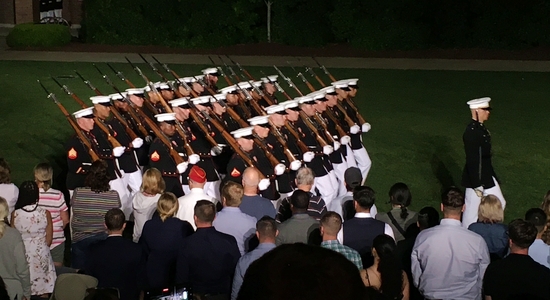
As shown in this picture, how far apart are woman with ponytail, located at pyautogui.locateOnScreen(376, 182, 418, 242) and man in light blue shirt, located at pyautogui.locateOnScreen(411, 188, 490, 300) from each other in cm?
88

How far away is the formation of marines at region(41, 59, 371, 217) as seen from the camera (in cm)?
934

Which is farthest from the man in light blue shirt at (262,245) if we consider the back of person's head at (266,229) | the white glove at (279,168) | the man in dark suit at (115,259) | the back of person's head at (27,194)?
the white glove at (279,168)

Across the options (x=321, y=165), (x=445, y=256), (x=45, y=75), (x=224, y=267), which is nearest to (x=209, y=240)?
(x=224, y=267)

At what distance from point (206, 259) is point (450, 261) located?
5.60 ft

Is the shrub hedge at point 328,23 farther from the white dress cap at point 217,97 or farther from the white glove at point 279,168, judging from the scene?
the white glove at point 279,168

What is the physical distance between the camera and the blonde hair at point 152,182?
7707 mm

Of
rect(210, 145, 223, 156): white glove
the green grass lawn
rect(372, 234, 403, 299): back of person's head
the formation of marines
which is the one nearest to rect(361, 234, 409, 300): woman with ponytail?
rect(372, 234, 403, 299): back of person's head

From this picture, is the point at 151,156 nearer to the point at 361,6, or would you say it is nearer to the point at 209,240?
the point at 209,240

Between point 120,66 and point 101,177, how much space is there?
16.5 meters

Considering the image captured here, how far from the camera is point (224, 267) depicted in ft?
19.6

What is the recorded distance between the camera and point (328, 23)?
27.8 meters

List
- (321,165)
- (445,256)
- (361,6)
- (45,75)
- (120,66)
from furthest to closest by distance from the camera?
1. (361,6)
2. (120,66)
3. (45,75)
4. (321,165)
5. (445,256)

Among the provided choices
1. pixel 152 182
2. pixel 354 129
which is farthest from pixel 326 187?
pixel 152 182

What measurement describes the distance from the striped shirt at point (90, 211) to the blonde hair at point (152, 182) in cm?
37
